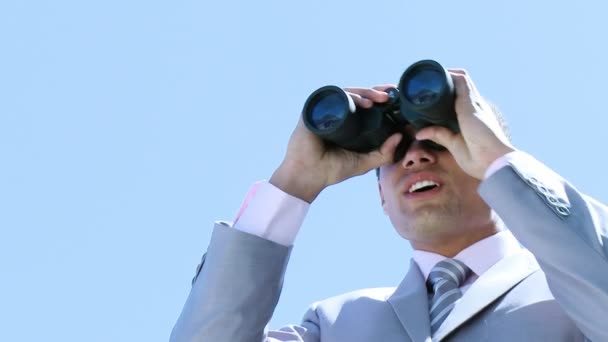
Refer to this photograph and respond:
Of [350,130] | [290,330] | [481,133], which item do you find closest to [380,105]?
[350,130]

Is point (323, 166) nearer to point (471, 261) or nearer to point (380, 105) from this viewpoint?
point (380, 105)

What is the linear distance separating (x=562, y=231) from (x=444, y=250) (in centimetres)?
84

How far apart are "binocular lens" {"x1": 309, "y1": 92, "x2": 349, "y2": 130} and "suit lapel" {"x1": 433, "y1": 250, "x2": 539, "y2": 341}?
0.71 meters

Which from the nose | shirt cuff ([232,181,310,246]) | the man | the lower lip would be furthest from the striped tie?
shirt cuff ([232,181,310,246])

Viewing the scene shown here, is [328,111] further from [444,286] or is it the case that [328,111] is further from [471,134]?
[444,286]

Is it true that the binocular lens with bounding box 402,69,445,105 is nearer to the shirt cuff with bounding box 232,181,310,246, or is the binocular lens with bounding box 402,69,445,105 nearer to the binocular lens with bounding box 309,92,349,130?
the binocular lens with bounding box 309,92,349,130

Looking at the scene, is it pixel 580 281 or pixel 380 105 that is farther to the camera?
pixel 380 105

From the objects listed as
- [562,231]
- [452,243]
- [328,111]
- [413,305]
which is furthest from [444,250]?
[562,231]

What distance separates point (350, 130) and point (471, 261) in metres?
0.60

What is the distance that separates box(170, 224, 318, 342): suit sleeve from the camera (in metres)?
4.13

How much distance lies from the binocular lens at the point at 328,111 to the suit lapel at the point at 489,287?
707 millimetres

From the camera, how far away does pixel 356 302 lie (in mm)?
4473

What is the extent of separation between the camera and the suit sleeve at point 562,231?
378 cm

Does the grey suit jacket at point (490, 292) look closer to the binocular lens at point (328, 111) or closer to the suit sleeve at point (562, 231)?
the suit sleeve at point (562, 231)
